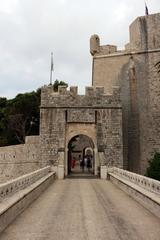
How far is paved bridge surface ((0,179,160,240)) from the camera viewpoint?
4297 mm

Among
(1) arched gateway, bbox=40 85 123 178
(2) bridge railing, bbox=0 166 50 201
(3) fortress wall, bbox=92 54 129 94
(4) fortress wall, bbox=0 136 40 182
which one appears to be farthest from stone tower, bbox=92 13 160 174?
(2) bridge railing, bbox=0 166 50 201

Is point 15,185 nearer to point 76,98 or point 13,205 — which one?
point 13,205

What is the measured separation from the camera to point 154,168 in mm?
14883

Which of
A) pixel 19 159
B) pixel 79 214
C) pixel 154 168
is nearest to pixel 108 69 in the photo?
pixel 154 168

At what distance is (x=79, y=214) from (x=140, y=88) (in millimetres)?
12631

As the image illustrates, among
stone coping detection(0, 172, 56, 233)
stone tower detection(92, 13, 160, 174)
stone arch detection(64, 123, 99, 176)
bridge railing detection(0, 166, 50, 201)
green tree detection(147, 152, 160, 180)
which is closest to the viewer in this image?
stone coping detection(0, 172, 56, 233)

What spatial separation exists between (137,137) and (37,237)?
1323 centimetres

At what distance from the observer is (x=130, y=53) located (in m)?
17.9

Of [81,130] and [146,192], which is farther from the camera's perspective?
[81,130]

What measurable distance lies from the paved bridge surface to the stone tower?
964 cm

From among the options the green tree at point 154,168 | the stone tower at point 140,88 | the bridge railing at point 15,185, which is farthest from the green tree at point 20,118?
the bridge railing at point 15,185

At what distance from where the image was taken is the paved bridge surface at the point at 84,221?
4.30 m

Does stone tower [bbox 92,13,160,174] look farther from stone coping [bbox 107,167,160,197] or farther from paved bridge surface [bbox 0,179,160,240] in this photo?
paved bridge surface [bbox 0,179,160,240]

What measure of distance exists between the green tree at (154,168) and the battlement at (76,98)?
363 centimetres
